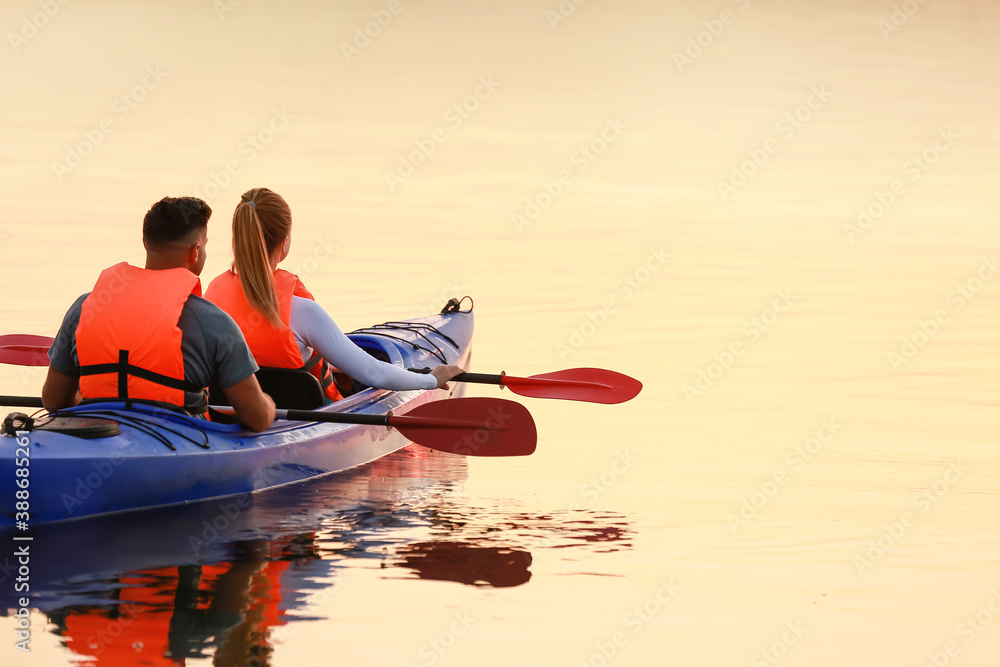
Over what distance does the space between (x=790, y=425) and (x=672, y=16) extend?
3005 cm

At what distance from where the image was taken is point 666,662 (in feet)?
12.7

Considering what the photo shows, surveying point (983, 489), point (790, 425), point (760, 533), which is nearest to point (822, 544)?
point (760, 533)

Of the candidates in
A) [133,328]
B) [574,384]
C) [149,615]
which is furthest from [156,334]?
[574,384]

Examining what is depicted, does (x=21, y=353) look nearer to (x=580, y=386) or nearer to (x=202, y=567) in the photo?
(x=580, y=386)

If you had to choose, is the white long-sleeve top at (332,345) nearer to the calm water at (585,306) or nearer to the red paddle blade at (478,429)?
the red paddle blade at (478,429)

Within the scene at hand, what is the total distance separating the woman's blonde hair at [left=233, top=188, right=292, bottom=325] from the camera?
556 centimetres

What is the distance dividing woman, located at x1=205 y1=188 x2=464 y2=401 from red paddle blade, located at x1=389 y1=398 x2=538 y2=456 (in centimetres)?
26

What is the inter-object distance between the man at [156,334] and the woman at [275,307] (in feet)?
1.44

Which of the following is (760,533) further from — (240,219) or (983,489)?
(240,219)

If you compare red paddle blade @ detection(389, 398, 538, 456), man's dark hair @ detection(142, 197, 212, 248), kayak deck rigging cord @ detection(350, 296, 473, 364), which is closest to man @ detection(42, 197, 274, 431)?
man's dark hair @ detection(142, 197, 212, 248)

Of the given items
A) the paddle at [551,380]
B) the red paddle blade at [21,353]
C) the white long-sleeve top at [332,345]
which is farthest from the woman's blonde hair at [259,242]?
the red paddle blade at [21,353]

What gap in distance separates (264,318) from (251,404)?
0.50 metres

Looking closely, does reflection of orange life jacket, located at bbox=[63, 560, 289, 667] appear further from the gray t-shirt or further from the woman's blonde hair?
the woman's blonde hair

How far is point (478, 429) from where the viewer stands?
18.6 ft
